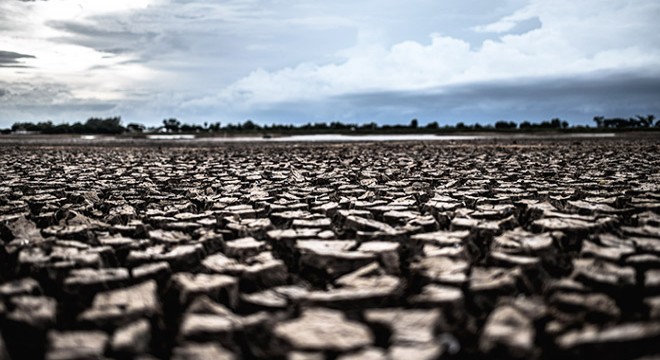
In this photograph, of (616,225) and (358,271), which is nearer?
(358,271)

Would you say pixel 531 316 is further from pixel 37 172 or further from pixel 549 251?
pixel 37 172

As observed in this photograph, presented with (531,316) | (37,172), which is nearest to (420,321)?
(531,316)

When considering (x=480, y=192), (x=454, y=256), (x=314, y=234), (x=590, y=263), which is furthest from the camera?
(x=480, y=192)

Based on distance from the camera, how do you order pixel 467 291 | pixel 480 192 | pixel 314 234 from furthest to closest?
pixel 480 192 < pixel 314 234 < pixel 467 291

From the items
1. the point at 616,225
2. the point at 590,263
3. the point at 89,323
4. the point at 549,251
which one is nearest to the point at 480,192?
the point at 616,225

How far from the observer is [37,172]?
21.0 ft

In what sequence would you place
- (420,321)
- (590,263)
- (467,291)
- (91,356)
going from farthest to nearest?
(590,263) → (467,291) → (420,321) → (91,356)

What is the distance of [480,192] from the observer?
160 inches

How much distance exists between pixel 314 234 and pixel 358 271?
627mm

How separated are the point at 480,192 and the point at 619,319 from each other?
102 inches

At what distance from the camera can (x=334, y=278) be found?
2.00 metres

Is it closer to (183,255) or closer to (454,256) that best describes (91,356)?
(183,255)

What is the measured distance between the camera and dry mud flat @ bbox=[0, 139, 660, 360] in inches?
55.2

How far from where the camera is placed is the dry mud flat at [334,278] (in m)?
1.40
